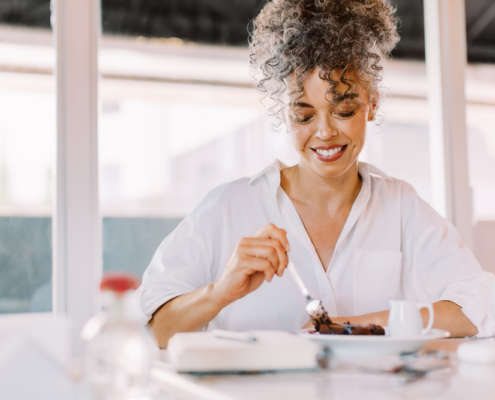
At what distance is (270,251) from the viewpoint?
1.14 m

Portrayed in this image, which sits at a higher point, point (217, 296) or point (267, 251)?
point (267, 251)

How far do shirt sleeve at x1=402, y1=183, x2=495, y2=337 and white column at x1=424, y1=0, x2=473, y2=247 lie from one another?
3.43 feet

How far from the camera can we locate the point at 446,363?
938 millimetres

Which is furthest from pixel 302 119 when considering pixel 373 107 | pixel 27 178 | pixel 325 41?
pixel 27 178

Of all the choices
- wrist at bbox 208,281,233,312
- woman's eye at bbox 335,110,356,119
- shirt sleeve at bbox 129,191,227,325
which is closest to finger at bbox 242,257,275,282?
wrist at bbox 208,281,233,312

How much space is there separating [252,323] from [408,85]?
207cm

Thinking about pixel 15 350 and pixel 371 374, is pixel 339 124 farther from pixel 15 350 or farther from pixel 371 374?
pixel 15 350

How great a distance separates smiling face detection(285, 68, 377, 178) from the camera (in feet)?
5.29

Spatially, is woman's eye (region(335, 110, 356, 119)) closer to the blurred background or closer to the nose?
the nose

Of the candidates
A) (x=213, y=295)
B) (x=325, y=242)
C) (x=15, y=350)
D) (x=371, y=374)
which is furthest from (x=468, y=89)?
(x=15, y=350)

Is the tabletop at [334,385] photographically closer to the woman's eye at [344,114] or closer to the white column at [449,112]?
the woman's eye at [344,114]

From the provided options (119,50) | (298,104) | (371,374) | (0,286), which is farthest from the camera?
(119,50)

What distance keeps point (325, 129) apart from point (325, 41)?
0.28 metres

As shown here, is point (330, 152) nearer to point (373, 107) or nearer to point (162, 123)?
point (373, 107)
